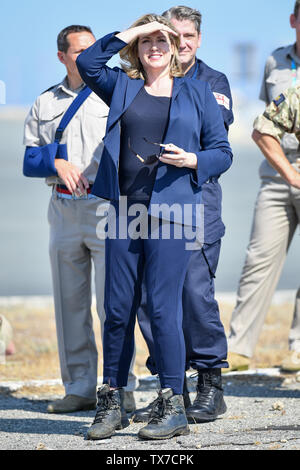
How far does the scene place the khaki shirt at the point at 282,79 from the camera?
6.30 m

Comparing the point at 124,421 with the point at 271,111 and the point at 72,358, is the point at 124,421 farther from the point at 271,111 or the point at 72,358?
the point at 271,111

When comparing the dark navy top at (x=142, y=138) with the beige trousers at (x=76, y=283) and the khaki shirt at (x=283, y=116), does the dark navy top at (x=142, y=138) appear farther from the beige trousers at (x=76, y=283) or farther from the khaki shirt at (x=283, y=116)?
the khaki shirt at (x=283, y=116)

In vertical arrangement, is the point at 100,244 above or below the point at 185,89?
below

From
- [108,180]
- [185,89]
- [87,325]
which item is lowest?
[87,325]

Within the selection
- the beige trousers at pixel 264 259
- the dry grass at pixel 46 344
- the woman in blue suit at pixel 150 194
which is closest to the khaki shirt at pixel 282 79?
the beige trousers at pixel 264 259

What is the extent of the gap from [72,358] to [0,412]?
0.52 m

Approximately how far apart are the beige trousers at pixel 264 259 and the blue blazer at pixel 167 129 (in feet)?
6.76

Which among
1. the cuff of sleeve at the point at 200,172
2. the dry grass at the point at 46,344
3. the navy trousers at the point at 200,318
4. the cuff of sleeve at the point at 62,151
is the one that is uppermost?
the cuff of sleeve at the point at 62,151

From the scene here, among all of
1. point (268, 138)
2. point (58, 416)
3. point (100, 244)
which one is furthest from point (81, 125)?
point (58, 416)

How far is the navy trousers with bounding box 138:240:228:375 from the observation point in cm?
501

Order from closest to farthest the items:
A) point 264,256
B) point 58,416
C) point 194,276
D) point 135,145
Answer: point 135,145
point 194,276
point 58,416
point 264,256

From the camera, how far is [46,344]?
833cm

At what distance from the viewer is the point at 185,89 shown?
447cm

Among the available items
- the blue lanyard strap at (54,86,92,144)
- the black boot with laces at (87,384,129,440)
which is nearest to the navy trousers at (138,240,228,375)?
the black boot with laces at (87,384,129,440)
